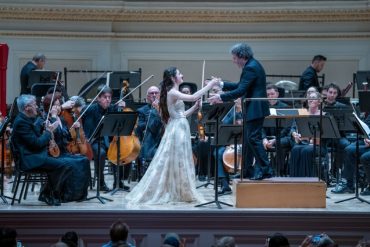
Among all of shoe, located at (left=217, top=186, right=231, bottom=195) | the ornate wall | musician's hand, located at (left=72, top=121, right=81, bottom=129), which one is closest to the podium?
musician's hand, located at (left=72, top=121, right=81, bottom=129)

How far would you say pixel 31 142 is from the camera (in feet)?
28.7

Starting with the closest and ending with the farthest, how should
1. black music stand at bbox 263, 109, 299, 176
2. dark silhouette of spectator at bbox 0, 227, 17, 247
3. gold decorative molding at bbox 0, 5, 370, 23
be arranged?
dark silhouette of spectator at bbox 0, 227, 17, 247 < black music stand at bbox 263, 109, 299, 176 < gold decorative molding at bbox 0, 5, 370, 23

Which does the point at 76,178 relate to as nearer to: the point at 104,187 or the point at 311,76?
the point at 104,187

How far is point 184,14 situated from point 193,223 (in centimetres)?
651

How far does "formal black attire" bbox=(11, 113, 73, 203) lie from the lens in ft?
28.7

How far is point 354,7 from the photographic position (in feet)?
45.7

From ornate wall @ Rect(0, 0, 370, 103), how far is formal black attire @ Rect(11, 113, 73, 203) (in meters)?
5.24

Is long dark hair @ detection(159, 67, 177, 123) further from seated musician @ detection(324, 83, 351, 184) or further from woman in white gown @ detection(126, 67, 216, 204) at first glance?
seated musician @ detection(324, 83, 351, 184)

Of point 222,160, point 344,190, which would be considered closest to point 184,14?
point 222,160

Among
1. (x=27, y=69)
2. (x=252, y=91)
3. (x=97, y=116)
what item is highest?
(x=27, y=69)

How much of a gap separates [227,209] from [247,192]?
0.33 m

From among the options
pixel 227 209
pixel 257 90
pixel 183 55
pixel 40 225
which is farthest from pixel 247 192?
pixel 183 55

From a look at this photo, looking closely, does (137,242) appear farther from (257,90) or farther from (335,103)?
(335,103)

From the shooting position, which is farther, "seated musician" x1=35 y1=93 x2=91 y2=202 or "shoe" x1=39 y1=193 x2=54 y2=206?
"seated musician" x1=35 y1=93 x2=91 y2=202
